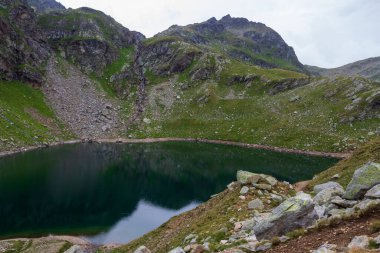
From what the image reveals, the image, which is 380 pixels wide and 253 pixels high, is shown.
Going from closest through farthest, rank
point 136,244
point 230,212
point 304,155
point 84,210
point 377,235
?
point 377,235 < point 230,212 < point 136,244 < point 84,210 < point 304,155

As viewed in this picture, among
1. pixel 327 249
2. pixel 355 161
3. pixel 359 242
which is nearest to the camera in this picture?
pixel 327 249

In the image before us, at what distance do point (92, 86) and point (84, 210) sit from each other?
131m

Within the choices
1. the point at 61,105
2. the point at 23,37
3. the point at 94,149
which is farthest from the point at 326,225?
the point at 23,37

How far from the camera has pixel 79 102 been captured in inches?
6560

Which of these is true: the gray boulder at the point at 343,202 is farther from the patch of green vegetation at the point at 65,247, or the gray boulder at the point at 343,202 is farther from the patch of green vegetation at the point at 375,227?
the patch of green vegetation at the point at 65,247

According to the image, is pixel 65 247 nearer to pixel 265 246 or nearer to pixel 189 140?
pixel 265 246

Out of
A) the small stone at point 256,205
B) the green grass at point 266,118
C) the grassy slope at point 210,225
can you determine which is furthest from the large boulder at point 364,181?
the green grass at point 266,118

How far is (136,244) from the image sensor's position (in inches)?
1710

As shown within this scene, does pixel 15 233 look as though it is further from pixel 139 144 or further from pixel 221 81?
pixel 221 81

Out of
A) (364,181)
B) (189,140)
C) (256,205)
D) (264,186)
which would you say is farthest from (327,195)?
(189,140)

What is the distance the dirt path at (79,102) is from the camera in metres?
150

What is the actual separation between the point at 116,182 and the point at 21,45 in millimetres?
122955

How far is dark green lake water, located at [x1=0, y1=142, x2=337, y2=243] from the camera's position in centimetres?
5947

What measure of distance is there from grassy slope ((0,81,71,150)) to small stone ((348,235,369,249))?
114 metres
